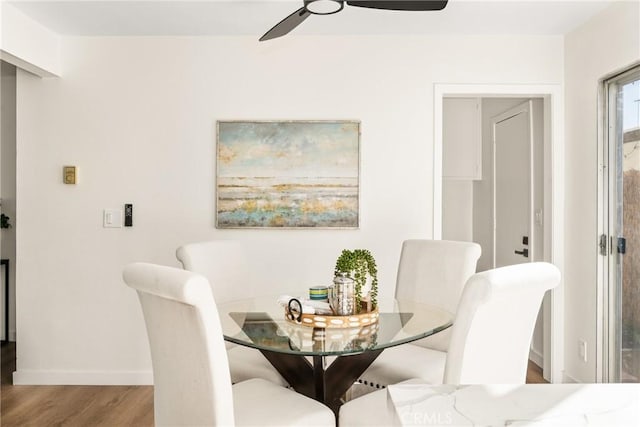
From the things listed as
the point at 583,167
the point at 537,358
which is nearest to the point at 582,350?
the point at 537,358

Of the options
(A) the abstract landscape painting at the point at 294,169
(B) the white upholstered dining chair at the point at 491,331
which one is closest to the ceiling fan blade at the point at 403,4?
(B) the white upholstered dining chair at the point at 491,331

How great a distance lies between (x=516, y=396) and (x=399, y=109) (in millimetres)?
2672

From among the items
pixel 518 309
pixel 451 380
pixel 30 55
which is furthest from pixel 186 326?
pixel 30 55

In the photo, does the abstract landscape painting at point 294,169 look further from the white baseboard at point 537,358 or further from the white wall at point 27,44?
the white baseboard at point 537,358

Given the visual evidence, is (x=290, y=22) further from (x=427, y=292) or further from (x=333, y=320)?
(x=427, y=292)

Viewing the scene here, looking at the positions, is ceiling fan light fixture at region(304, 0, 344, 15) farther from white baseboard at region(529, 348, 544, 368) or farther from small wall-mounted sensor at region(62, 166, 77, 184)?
white baseboard at region(529, 348, 544, 368)

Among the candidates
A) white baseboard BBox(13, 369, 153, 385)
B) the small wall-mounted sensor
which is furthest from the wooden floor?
the small wall-mounted sensor

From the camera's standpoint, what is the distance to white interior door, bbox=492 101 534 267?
3.64 m

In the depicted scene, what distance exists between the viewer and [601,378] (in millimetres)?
2918

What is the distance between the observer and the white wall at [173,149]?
328cm

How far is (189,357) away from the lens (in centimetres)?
147

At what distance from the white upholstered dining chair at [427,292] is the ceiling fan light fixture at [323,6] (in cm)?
138

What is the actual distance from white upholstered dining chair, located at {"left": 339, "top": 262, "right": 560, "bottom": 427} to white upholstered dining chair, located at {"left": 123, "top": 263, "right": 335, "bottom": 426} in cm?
20

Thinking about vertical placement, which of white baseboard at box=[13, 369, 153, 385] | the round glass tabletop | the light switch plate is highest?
the light switch plate
